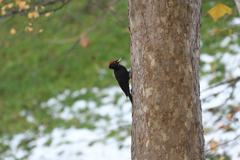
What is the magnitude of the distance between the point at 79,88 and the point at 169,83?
4.70m

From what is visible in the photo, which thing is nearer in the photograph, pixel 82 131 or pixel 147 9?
pixel 147 9

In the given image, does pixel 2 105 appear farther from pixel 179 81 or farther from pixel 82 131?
pixel 179 81

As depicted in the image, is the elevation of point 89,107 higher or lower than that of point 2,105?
lower

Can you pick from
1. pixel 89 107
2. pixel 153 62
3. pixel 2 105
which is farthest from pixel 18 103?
pixel 153 62

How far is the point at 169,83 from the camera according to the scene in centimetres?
212

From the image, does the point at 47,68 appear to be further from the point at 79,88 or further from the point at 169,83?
the point at 169,83

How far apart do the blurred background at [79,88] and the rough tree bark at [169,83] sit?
6.18 feet

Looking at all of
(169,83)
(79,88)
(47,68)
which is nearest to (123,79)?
(169,83)

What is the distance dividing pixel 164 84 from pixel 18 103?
5.11m

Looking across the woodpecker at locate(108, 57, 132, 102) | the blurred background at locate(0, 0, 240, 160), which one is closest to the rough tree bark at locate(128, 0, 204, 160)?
the woodpecker at locate(108, 57, 132, 102)

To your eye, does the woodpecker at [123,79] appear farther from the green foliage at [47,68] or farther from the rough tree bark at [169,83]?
the green foliage at [47,68]

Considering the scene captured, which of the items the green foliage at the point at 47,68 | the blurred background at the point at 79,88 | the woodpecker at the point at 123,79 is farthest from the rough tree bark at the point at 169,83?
the green foliage at the point at 47,68

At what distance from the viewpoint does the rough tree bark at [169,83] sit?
2.10 m

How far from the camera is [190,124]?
2.12 metres
